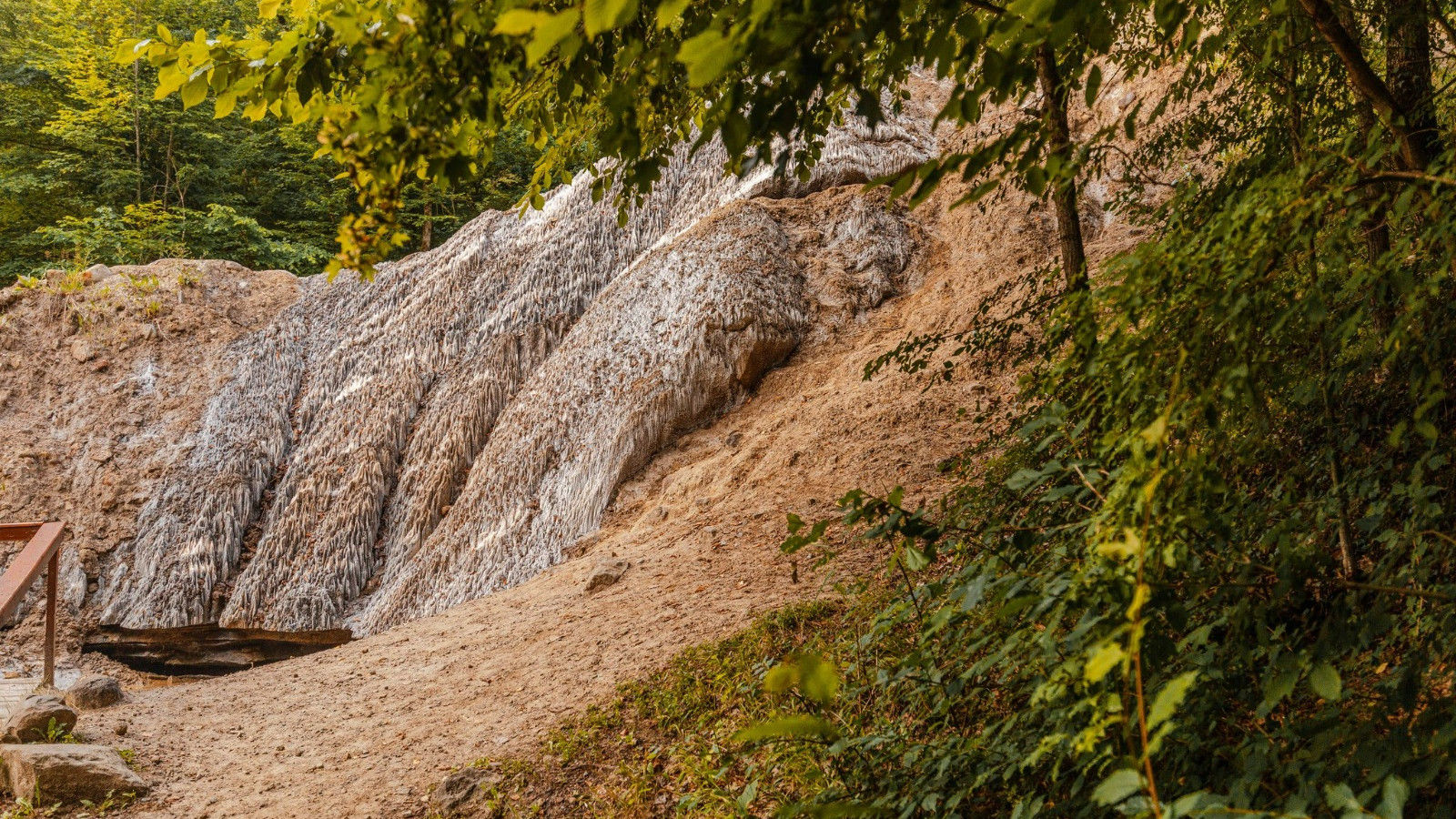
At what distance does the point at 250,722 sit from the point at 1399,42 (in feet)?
24.8

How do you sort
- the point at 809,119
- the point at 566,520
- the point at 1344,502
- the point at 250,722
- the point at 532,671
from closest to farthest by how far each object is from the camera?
the point at 809,119 < the point at 1344,502 < the point at 532,671 < the point at 250,722 < the point at 566,520

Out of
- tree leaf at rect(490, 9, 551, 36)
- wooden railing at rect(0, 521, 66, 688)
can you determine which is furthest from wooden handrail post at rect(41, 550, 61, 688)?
tree leaf at rect(490, 9, 551, 36)

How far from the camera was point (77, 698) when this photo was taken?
6652 mm

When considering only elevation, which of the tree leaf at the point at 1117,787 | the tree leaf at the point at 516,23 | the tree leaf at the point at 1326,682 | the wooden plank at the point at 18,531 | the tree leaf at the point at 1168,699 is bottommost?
the tree leaf at the point at 1326,682

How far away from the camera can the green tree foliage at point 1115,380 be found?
1.29m

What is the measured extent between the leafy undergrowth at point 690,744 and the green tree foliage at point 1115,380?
1.94 feet

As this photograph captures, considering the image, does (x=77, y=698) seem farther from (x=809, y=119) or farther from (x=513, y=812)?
(x=809, y=119)

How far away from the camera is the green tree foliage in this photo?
4.23ft

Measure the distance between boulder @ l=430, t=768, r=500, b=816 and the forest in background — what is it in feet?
45.2

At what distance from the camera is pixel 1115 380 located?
1.83m

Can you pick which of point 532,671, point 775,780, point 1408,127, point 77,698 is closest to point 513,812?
point 775,780


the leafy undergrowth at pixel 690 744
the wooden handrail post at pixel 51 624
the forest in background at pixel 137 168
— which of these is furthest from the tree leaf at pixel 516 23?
the forest in background at pixel 137 168

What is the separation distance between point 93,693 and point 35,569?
137 cm

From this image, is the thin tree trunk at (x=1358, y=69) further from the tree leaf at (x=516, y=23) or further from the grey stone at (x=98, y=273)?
the grey stone at (x=98, y=273)
